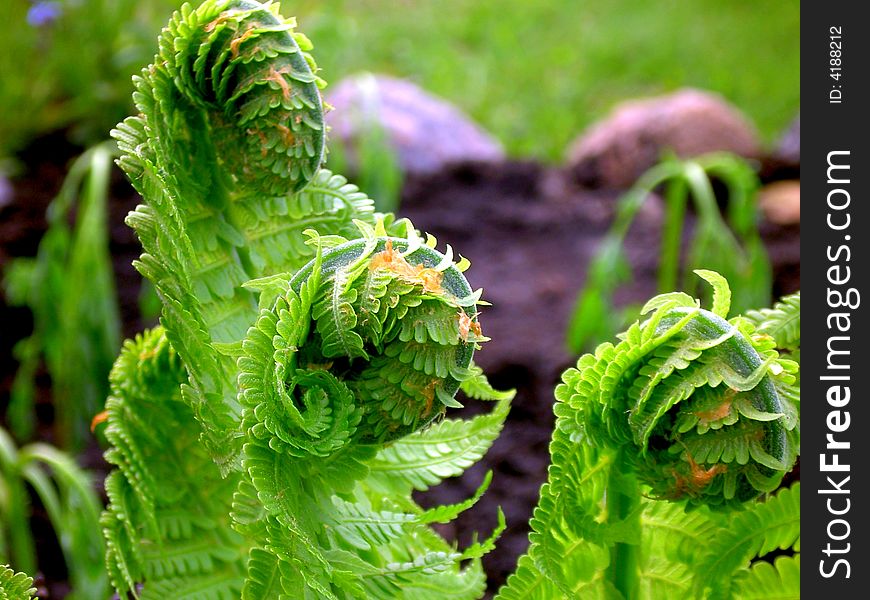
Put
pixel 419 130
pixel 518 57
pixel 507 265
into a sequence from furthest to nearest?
pixel 518 57, pixel 419 130, pixel 507 265

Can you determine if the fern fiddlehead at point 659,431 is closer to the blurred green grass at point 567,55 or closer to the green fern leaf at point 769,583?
the green fern leaf at point 769,583

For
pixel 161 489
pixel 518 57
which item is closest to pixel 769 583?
pixel 161 489

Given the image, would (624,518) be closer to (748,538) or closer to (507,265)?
(748,538)

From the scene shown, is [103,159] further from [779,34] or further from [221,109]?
[779,34]

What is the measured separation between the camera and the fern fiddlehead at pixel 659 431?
0.78m

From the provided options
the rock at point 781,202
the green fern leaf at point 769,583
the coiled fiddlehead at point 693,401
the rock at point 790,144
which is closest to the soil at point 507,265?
the rock at point 781,202

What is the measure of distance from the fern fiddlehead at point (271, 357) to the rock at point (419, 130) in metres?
3.13

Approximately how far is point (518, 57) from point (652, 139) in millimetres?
1814

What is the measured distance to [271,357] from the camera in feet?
2.52

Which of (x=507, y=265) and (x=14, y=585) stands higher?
(x=507, y=265)

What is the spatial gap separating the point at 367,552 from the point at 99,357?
1578 mm

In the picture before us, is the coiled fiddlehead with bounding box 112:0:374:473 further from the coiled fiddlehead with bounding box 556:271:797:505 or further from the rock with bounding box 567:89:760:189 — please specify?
the rock with bounding box 567:89:760:189

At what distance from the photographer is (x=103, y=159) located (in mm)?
2152
